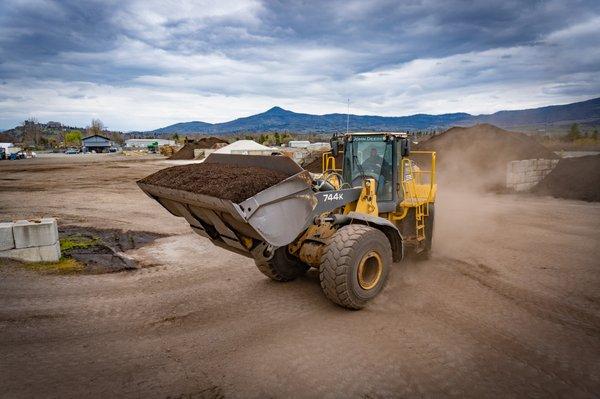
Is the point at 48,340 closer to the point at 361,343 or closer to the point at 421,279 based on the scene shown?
the point at 361,343

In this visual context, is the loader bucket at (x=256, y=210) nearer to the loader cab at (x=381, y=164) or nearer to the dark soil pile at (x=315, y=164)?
the loader cab at (x=381, y=164)

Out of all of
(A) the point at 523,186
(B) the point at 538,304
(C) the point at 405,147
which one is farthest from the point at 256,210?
(A) the point at 523,186

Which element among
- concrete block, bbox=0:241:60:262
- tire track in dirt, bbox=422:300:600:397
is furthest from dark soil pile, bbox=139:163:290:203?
concrete block, bbox=0:241:60:262

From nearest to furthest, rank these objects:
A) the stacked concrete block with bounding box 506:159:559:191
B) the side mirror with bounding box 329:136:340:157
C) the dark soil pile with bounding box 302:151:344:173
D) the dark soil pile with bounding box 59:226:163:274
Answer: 1. the side mirror with bounding box 329:136:340:157
2. the dark soil pile with bounding box 59:226:163:274
3. the stacked concrete block with bounding box 506:159:559:191
4. the dark soil pile with bounding box 302:151:344:173

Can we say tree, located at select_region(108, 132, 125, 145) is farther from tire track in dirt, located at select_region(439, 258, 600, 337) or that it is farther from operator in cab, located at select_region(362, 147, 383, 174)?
tire track in dirt, located at select_region(439, 258, 600, 337)

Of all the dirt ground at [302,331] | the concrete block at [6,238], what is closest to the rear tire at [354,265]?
the dirt ground at [302,331]

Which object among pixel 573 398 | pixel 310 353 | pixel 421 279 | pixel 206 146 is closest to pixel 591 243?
pixel 421 279

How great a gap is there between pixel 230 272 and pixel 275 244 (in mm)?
3033

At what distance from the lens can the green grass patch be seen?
727cm

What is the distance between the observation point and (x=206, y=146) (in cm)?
5925

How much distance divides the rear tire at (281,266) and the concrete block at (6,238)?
480 centimetres

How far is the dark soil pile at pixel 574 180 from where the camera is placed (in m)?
15.5

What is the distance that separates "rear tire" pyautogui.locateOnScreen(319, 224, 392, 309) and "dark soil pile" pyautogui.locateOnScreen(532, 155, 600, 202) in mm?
13644

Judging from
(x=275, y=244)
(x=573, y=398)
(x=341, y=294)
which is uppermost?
(x=275, y=244)
